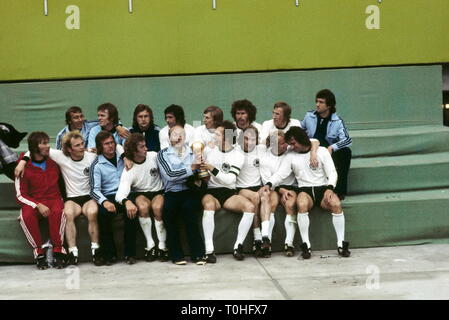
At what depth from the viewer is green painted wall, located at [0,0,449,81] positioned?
1016 cm

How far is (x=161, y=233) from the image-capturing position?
7.55m

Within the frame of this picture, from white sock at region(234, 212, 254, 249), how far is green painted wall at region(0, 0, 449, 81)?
10.9 ft

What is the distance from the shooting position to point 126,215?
7.50 m

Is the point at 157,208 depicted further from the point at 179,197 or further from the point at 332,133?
the point at 332,133

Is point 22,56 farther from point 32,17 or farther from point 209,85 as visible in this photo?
point 209,85

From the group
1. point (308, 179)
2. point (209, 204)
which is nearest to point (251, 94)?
point (308, 179)

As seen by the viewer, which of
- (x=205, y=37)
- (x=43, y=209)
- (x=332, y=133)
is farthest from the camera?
(x=205, y=37)

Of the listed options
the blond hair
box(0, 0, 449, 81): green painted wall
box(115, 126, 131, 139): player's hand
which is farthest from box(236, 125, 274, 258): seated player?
box(0, 0, 449, 81): green painted wall

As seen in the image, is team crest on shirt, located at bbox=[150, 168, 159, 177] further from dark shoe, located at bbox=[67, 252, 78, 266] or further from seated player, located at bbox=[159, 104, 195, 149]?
dark shoe, located at bbox=[67, 252, 78, 266]

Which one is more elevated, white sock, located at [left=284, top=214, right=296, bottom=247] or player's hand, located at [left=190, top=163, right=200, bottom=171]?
player's hand, located at [left=190, top=163, right=200, bottom=171]

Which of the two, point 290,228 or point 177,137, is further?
point 290,228

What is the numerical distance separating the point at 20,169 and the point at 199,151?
192 centimetres

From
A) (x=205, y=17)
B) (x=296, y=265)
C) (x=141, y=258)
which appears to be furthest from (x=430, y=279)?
(x=205, y=17)

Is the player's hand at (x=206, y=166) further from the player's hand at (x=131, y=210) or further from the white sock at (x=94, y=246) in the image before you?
the white sock at (x=94, y=246)
